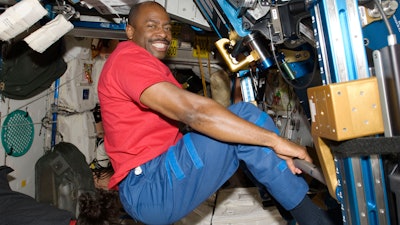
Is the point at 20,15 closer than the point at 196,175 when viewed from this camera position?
No

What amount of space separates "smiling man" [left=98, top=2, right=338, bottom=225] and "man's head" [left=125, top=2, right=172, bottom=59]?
0.36m

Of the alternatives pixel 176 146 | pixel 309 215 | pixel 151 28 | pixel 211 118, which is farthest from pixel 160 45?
pixel 309 215

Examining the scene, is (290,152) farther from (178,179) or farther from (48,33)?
(48,33)

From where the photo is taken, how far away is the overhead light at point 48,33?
292 centimetres

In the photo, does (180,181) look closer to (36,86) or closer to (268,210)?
(268,210)

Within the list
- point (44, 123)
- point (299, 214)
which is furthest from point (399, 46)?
point (44, 123)

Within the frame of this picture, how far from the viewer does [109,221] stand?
3.14m

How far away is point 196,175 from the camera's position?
1868mm

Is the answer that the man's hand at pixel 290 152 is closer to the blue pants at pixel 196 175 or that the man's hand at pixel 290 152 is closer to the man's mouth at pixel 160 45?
the blue pants at pixel 196 175

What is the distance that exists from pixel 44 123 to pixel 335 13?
412 centimetres

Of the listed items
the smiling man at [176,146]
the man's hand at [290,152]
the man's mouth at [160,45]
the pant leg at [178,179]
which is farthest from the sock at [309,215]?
the man's mouth at [160,45]

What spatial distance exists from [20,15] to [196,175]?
1.97 metres

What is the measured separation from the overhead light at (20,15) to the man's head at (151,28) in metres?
0.83

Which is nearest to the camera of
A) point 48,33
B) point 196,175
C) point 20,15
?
point 196,175
